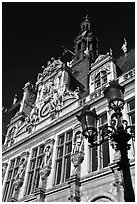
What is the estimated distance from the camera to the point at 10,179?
1667cm

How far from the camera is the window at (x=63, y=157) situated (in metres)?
13.0

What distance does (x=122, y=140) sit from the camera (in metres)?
6.14

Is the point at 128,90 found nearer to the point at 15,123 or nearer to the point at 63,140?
the point at 63,140

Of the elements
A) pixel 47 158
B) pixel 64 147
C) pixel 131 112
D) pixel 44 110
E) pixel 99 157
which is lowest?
pixel 99 157

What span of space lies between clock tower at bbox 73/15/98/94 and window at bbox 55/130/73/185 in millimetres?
6764

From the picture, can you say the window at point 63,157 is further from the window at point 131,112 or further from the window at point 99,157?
the window at point 131,112

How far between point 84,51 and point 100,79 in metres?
11.7

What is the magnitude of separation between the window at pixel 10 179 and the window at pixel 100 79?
26.6 ft

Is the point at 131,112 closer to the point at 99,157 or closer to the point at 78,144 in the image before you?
the point at 99,157

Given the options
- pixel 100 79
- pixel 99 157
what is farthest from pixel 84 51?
pixel 99 157

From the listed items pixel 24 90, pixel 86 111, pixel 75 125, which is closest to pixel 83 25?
pixel 24 90

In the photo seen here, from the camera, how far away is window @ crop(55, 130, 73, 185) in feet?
42.7

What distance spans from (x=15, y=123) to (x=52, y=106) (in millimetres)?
5971

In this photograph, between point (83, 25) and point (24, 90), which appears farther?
point (83, 25)
